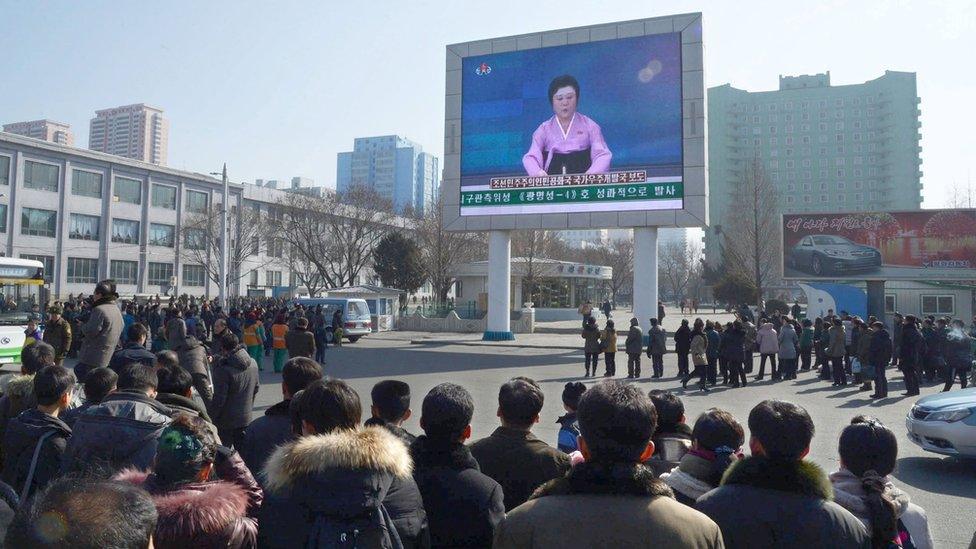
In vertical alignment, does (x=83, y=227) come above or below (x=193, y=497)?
above

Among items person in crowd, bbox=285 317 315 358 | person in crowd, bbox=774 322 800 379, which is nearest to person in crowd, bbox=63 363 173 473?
person in crowd, bbox=285 317 315 358

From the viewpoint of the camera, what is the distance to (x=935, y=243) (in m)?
32.8

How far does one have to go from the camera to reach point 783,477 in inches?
102

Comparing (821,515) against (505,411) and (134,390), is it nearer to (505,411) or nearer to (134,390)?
(505,411)

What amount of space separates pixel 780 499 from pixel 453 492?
1363 millimetres

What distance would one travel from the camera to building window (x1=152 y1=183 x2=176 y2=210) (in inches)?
2292

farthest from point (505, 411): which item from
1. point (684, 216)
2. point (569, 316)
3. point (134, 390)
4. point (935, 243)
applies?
point (569, 316)

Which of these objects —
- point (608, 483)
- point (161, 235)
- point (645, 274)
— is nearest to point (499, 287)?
point (645, 274)

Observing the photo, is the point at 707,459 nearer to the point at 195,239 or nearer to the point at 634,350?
the point at 634,350

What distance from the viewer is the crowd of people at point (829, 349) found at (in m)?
13.9

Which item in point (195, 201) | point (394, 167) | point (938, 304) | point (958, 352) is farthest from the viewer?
point (394, 167)

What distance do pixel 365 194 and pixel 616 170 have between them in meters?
28.2

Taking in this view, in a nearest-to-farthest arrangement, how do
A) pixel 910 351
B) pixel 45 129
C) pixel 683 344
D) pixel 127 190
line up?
pixel 910 351 → pixel 683 344 → pixel 127 190 → pixel 45 129

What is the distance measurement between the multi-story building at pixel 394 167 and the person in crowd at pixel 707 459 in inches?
6139
